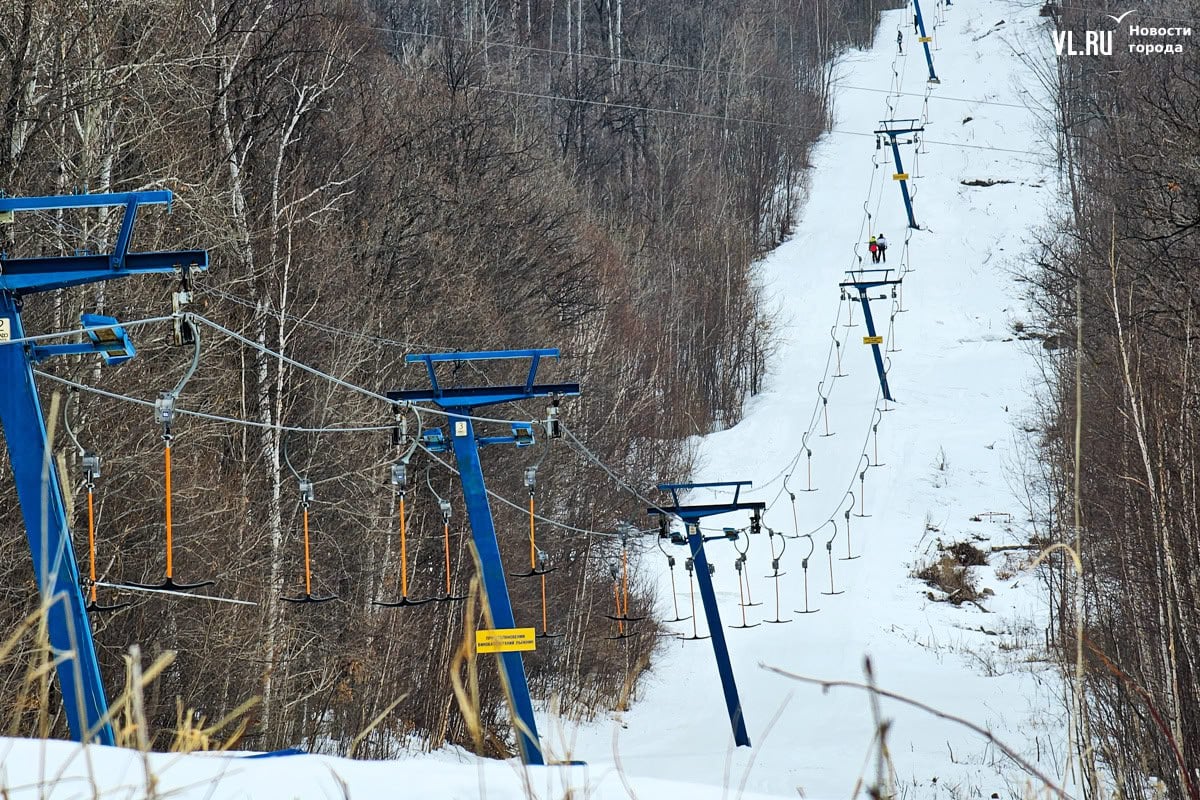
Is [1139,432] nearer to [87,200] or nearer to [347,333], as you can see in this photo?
[87,200]

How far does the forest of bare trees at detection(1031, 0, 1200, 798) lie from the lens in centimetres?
959

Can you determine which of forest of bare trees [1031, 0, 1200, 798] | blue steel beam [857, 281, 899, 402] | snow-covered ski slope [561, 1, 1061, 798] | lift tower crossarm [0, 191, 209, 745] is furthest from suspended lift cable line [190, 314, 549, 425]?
blue steel beam [857, 281, 899, 402]

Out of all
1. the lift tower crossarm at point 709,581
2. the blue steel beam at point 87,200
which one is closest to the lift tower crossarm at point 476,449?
the lift tower crossarm at point 709,581

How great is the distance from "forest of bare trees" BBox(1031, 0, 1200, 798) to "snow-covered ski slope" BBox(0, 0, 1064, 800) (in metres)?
1.52

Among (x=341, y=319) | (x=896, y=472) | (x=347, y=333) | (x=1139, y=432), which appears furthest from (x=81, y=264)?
(x=896, y=472)

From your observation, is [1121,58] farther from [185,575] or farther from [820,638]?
[185,575]

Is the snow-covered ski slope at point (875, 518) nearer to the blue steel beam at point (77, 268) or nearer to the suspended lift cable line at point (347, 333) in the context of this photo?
the blue steel beam at point (77, 268)

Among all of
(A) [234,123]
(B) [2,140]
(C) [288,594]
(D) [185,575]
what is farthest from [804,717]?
(B) [2,140]

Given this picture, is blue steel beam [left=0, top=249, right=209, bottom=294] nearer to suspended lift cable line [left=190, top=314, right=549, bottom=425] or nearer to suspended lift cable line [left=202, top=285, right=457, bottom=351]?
suspended lift cable line [left=190, top=314, right=549, bottom=425]

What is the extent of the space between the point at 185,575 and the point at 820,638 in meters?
13.3

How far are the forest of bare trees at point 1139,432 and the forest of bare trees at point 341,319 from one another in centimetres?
41

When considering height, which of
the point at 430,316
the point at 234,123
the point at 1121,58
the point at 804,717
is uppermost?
the point at 1121,58

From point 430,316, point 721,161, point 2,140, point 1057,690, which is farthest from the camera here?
point 721,161

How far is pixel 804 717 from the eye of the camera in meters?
21.6
